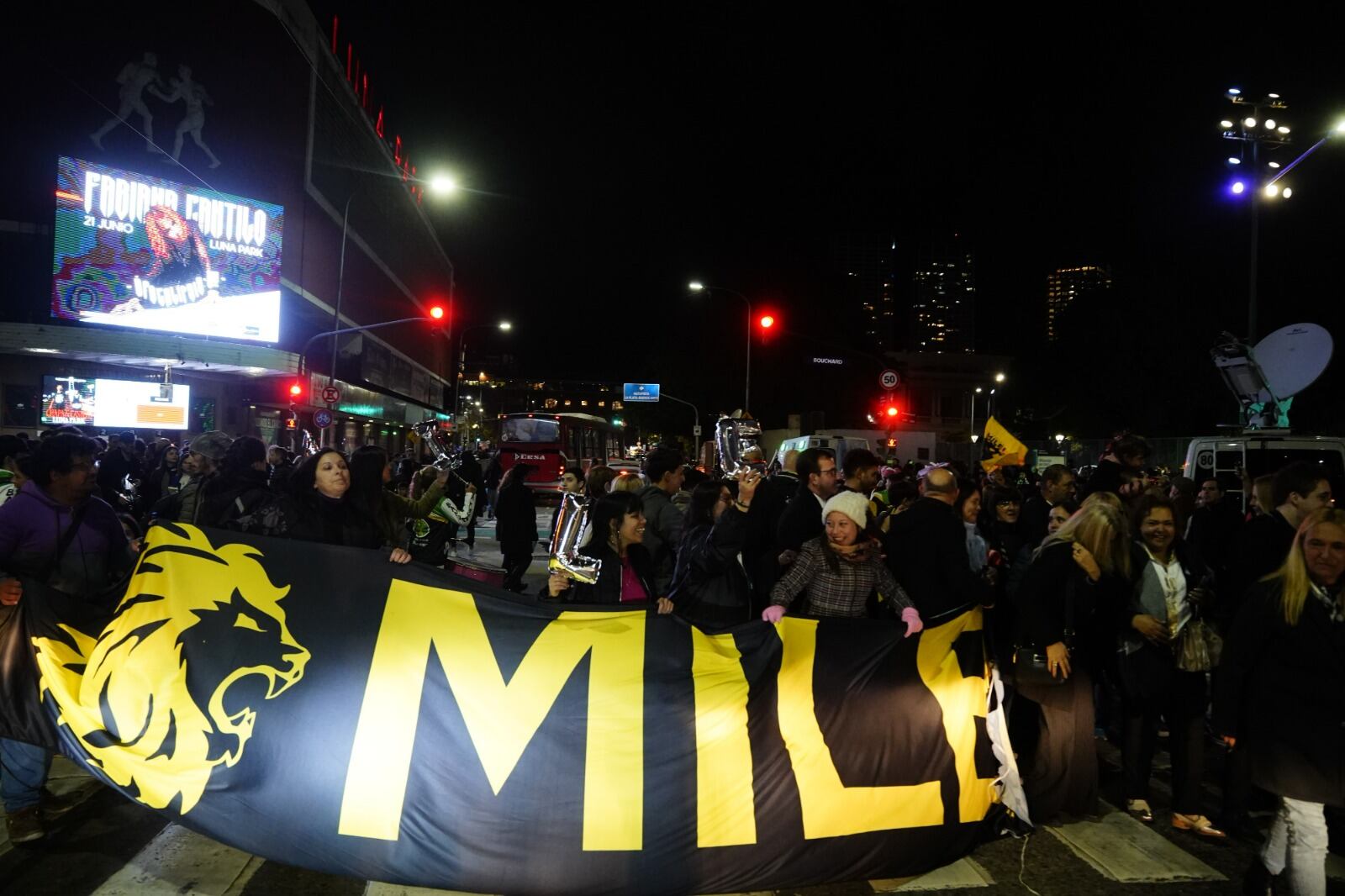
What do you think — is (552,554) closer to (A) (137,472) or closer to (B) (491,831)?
(B) (491,831)

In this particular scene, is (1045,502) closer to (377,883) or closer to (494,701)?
(494,701)

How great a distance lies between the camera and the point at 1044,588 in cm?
500

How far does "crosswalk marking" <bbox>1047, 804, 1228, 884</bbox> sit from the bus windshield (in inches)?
1118

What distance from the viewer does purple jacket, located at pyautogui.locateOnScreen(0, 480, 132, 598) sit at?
461 centimetres

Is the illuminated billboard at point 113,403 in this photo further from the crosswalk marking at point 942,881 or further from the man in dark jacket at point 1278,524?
the man in dark jacket at point 1278,524

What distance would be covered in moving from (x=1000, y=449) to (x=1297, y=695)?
469 inches

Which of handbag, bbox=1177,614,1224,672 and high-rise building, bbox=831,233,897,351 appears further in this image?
high-rise building, bbox=831,233,897,351

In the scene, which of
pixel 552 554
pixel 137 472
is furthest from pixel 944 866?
pixel 137 472

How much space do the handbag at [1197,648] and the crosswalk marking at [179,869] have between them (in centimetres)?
499

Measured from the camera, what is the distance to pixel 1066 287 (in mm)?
130500

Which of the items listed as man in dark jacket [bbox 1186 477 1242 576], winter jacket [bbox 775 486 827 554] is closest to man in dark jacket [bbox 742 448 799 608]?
winter jacket [bbox 775 486 827 554]

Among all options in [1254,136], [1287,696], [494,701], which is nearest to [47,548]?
[494,701]

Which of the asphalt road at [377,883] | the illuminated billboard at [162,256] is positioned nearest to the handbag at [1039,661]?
the asphalt road at [377,883]

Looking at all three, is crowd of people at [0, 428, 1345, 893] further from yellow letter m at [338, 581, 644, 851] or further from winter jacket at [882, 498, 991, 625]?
yellow letter m at [338, 581, 644, 851]
